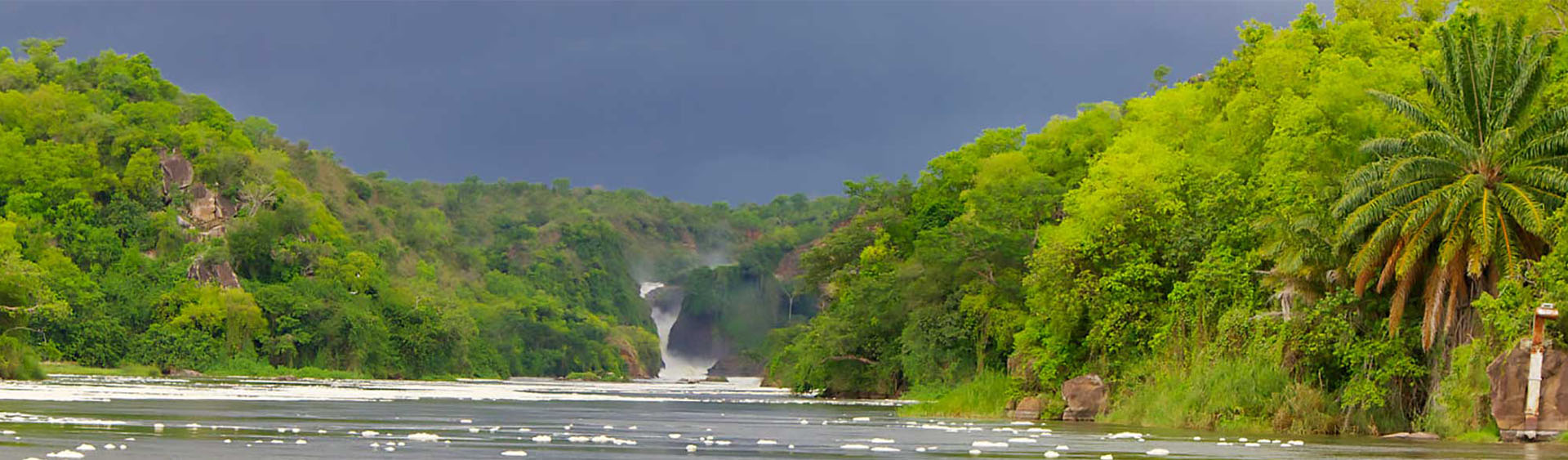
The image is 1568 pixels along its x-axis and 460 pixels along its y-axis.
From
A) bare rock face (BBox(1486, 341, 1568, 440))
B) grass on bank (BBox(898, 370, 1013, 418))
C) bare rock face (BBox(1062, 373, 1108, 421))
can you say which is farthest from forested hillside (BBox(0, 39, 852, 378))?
bare rock face (BBox(1486, 341, 1568, 440))

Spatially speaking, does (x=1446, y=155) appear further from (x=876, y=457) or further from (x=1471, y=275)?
(x=876, y=457)

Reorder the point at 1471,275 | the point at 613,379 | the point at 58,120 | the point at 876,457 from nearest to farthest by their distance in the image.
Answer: the point at 876,457, the point at 1471,275, the point at 58,120, the point at 613,379

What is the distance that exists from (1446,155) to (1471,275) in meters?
2.53

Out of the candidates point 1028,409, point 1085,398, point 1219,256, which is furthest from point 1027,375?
point 1219,256

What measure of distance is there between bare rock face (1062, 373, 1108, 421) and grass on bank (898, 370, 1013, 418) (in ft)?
11.8

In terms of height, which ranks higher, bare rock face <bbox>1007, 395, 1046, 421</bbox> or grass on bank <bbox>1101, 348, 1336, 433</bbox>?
grass on bank <bbox>1101, 348, 1336, 433</bbox>

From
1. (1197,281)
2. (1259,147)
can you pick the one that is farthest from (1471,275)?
(1259,147)

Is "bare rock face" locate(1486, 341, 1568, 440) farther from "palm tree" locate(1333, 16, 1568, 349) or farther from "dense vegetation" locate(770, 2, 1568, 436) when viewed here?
"palm tree" locate(1333, 16, 1568, 349)

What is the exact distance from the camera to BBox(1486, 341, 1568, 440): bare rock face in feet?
105

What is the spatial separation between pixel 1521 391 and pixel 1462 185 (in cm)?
433

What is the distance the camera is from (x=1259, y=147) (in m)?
50.5

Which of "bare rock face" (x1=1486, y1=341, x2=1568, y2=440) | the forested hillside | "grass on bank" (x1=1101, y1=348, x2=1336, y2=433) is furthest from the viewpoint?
the forested hillside

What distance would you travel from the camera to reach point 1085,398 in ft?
156

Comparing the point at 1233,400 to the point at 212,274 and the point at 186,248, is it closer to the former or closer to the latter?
the point at 212,274
